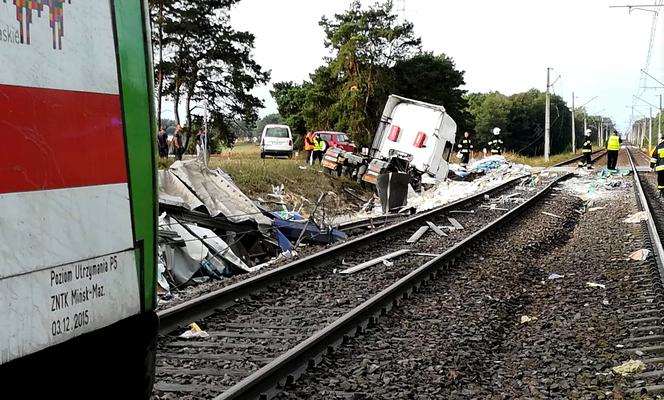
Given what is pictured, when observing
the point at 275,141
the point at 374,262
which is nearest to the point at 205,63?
the point at 275,141

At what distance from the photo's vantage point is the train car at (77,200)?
7.04ft

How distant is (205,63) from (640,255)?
32.2 metres

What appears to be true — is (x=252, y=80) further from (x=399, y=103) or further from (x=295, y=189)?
(x=295, y=189)

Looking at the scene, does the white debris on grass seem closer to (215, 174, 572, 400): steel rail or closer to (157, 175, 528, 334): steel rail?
(157, 175, 528, 334): steel rail

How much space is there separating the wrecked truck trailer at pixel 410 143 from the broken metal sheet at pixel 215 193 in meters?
8.84

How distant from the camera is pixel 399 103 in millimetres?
22922

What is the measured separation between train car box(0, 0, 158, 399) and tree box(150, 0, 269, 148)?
3418cm

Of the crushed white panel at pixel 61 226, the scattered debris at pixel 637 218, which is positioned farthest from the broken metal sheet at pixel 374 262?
the crushed white panel at pixel 61 226

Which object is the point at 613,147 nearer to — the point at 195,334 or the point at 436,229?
the point at 436,229

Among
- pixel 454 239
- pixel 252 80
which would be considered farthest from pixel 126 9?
pixel 252 80

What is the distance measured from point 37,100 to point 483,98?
118 meters

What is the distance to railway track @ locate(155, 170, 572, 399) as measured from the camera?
5.01 metres

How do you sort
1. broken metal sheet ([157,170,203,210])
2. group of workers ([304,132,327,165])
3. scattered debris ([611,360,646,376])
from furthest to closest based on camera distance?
group of workers ([304,132,327,165])
broken metal sheet ([157,170,203,210])
scattered debris ([611,360,646,376])

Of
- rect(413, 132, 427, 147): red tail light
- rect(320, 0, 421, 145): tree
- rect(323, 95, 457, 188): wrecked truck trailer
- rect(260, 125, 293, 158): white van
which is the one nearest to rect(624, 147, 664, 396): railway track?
rect(323, 95, 457, 188): wrecked truck trailer
